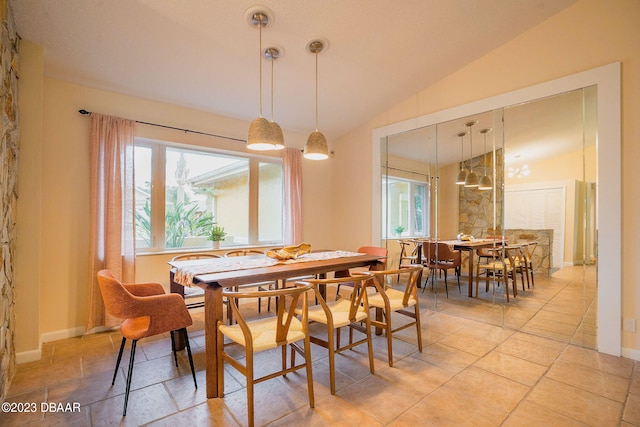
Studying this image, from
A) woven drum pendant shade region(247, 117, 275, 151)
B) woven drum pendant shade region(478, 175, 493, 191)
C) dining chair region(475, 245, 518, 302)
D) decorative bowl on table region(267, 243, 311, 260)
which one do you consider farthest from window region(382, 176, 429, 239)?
woven drum pendant shade region(247, 117, 275, 151)

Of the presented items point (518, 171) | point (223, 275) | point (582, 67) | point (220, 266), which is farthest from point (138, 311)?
point (582, 67)

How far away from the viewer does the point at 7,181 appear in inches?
81.6

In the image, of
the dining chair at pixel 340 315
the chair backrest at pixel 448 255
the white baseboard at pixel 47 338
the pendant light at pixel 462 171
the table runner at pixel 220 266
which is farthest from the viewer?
the chair backrest at pixel 448 255

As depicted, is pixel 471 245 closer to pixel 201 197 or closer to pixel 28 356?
pixel 201 197

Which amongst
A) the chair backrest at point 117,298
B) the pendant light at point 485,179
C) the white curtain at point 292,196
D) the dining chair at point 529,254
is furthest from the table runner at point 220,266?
the dining chair at point 529,254

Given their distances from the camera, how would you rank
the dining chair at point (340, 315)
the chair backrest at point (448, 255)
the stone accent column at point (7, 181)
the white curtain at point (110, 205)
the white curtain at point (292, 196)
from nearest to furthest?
the stone accent column at point (7, 181) < the dining chair at point (340, 315) < the white curtain at point (110, 205) < the chair backrest at point (448, 255) < the white curtain at point (292, 196)

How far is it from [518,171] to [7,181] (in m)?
4.45

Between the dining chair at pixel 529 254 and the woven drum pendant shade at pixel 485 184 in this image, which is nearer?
A: the dining chair at pixel 529 254

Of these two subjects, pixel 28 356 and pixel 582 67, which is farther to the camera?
pixel 582 67

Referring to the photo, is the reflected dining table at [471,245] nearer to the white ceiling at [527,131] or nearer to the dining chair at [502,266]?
the dining chair at [502,266]

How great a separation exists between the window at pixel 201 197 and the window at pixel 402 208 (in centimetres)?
165

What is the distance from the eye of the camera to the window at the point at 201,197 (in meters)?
3.57

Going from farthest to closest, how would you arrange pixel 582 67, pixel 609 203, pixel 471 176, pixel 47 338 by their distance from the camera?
pixel 471 176
pixel 47 338
pixel 582 67
pixel 609 203

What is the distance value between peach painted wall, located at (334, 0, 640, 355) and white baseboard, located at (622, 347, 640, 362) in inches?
1.0
